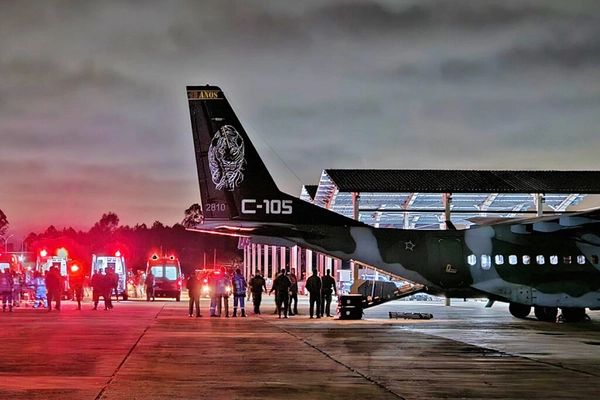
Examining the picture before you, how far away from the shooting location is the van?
47688 millimetres

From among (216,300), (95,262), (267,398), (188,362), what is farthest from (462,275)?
(95,262)

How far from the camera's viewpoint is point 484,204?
166 feet

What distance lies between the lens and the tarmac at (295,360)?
11.6 meters

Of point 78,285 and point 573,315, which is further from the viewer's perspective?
point 78,285

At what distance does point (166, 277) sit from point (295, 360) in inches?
1301

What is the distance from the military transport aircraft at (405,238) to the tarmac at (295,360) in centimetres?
182

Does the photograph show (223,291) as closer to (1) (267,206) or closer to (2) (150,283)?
(1) (267,206)

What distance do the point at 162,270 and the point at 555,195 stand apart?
2147cm

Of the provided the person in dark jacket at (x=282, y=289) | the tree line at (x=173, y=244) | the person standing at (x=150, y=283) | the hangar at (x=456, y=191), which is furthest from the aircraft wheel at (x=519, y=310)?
the tree line at (x=173, y=244)

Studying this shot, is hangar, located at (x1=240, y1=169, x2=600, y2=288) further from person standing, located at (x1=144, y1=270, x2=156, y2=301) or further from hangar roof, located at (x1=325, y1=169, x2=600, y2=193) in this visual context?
person standing, located at (x1=144, y1=270, x2=156, y2=301)

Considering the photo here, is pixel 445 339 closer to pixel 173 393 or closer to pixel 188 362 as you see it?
pixel 188 362

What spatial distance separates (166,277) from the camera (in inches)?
1882

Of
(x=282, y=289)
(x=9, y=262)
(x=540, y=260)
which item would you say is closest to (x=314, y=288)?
(x=282, y=289)

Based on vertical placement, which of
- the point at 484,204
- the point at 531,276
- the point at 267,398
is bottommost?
the point at 267,398
